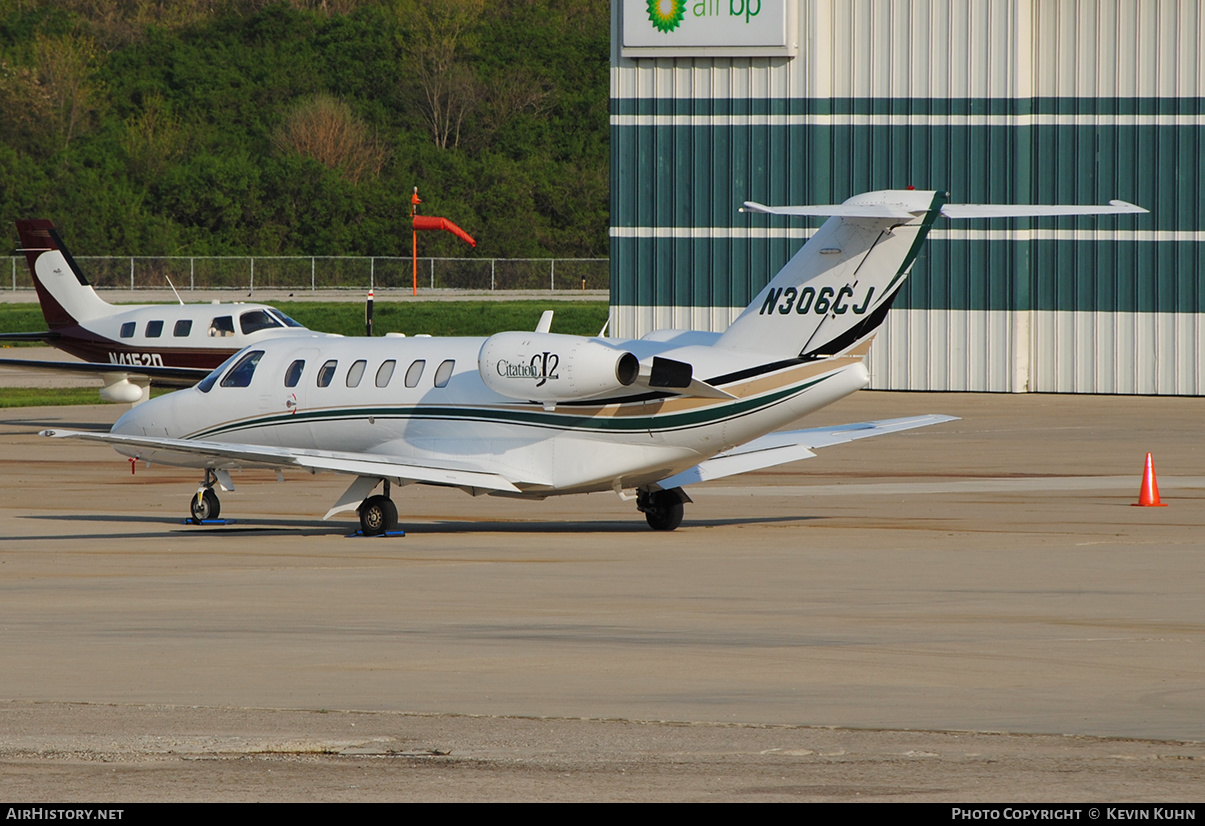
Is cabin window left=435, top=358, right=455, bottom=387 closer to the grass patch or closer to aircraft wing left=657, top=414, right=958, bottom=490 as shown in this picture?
aircraft wing left=657, top=414, right=958, bottom=490

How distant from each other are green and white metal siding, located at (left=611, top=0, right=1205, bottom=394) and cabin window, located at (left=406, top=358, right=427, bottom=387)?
27324 millimetres

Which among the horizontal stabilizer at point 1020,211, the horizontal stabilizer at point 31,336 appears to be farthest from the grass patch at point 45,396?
the horizontal stabilizer at point 1020,211

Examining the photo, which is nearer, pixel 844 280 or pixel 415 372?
pixel 844 280

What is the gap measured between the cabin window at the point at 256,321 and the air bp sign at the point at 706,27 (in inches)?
650

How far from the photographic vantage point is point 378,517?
2184 cm

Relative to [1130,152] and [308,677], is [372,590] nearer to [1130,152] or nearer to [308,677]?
[308,677]

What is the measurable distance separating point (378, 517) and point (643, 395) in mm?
3465

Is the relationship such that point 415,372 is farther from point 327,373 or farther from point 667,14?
point 667,14

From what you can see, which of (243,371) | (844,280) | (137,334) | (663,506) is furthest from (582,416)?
(137,334)

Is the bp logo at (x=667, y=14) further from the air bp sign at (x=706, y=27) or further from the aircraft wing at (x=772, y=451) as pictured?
the aircraft wing at (x=772, y=451)

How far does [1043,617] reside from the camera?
15.0 m

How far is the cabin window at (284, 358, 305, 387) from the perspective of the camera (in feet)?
78.4
